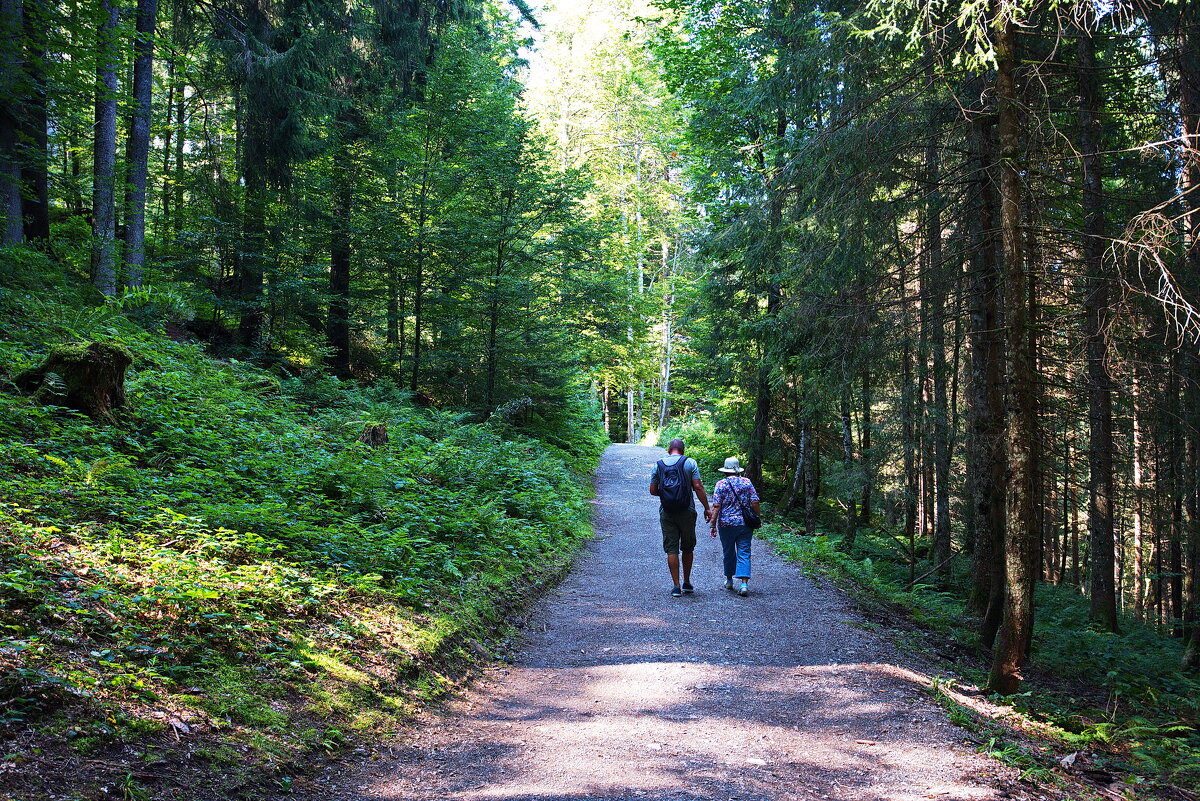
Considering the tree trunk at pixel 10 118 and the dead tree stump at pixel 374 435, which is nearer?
the tree trunk at pixel 10 118

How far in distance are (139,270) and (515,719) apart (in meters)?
12.6

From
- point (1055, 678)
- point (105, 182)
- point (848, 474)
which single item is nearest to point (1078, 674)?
point (1055, 678)

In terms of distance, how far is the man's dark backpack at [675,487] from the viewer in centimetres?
918

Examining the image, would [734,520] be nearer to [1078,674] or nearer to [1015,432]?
[1015,432]

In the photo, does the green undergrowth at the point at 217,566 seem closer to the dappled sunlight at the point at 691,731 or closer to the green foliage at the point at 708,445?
the dappled sunlight at the point at 691,731

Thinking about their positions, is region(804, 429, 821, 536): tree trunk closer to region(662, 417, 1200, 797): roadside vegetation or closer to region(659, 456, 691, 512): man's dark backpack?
region(662, 417, 1200, 797): roadside vegetation

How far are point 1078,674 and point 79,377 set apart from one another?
39.6 ft

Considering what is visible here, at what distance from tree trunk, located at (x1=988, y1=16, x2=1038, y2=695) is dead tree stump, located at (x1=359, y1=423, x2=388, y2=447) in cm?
870

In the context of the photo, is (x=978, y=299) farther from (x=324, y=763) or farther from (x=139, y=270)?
(x=139, y=270)

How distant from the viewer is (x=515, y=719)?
5.16 meters

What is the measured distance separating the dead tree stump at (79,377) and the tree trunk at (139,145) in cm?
651

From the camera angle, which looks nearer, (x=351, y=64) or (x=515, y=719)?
(x=515, y=719)

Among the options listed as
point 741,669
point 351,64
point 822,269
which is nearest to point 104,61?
point 351,64

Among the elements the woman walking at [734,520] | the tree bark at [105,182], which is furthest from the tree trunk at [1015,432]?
the tree bark at [105,182]
